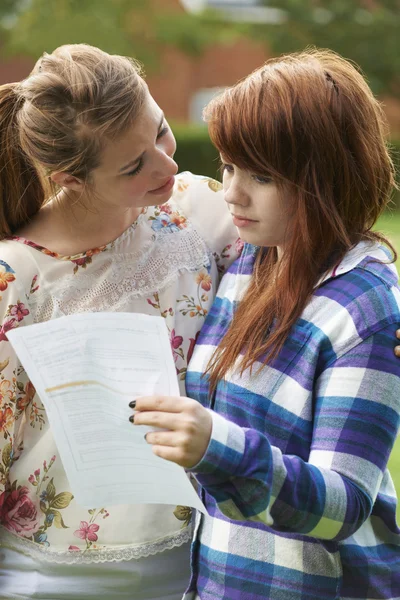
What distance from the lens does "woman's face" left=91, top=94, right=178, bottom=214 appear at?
2021mm

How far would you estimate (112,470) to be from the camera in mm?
1552

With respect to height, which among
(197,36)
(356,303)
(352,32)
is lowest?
(197,36)

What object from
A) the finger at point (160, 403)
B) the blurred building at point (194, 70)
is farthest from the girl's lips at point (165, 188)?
the blurred building at point (194, 70)

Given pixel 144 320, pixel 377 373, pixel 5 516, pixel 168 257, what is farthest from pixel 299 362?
pixel 5 516

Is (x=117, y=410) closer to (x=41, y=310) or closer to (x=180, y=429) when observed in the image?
(x=180, y=429)

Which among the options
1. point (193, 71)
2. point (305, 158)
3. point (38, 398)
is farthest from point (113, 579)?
point (193, 71)

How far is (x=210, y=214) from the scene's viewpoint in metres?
2.24

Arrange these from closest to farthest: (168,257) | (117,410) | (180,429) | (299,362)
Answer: (180,429) < (117,410) < (299,362) < (168,257)

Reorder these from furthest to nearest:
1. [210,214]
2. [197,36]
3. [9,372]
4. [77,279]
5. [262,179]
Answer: [197,36] → [210,214] → [77,279] → [9,372] → [262,179]

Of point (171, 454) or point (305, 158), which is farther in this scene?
point (305, 158)

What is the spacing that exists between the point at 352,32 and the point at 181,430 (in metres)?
18.6

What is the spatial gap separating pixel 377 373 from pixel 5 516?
0.97 meters

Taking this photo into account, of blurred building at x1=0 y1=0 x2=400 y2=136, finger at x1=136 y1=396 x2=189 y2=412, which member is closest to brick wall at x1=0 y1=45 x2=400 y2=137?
blurred building at x1=0 y1=0 x2=400 y2=136

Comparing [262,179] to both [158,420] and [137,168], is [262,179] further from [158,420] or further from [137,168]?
[158,420]
